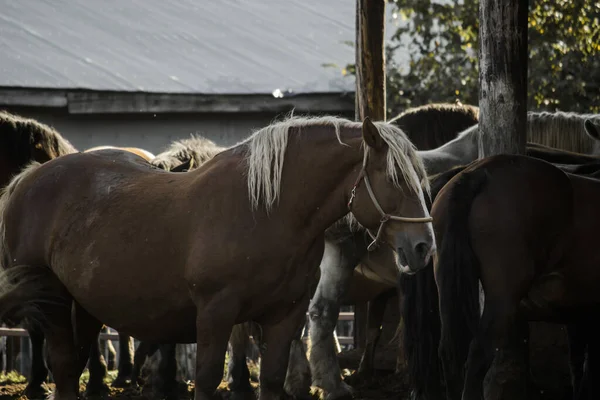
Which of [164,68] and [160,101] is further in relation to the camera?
[164,68]

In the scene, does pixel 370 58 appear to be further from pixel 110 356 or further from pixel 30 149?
pixel 110 356

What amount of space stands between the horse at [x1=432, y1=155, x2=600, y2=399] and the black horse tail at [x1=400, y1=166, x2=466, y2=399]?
0.50 meters

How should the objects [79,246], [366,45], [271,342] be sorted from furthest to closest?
[366,45] → [79,246] → [271,342]

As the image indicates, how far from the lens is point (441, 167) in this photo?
8.37 meters

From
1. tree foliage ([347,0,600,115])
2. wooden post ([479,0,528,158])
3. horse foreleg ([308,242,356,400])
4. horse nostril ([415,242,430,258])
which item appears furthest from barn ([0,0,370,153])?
horse nostril ([415,242,430,258])

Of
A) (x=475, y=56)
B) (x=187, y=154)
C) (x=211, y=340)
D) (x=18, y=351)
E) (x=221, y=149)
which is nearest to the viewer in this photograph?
(x=211, y=340)

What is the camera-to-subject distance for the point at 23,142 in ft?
29.4

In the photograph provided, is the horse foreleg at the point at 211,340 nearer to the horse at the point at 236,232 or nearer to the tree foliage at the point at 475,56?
the horse at the point at 236,232

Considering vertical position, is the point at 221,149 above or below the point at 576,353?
above

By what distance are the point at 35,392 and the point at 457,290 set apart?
412 cm

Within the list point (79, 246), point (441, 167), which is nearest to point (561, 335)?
point (441, 167)

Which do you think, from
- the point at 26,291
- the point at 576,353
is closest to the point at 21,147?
the point at 26,291

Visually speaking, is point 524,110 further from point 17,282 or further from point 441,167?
point 17,282

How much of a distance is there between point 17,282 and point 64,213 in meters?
0.52
